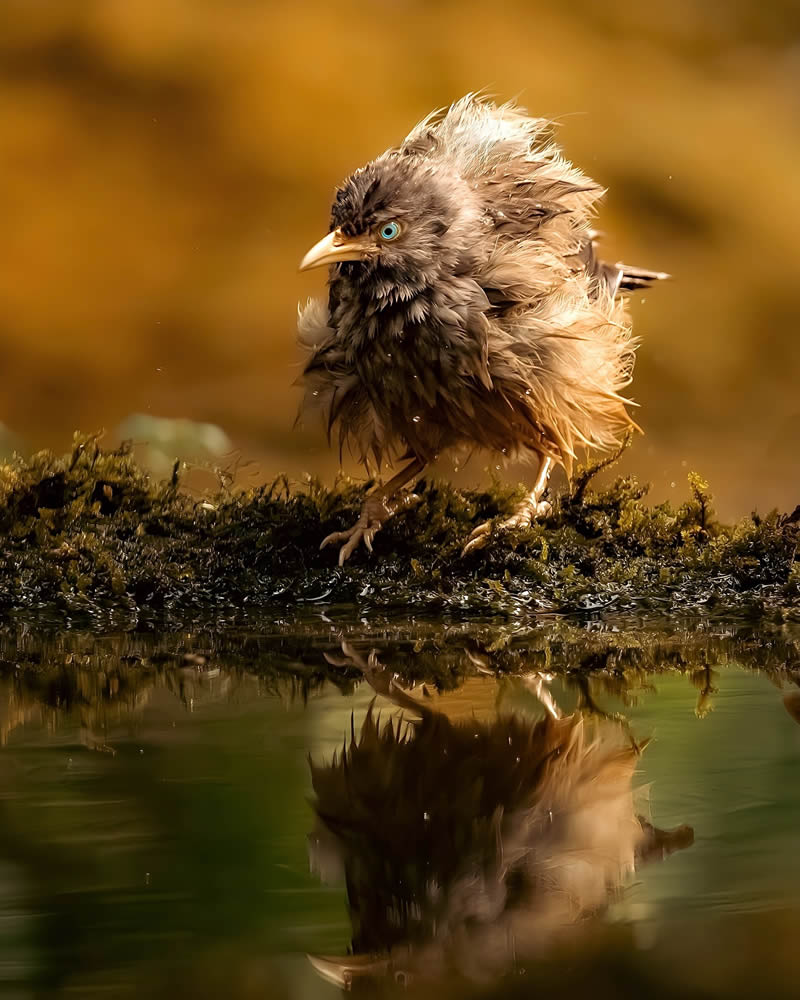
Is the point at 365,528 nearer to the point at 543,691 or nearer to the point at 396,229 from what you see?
the point at 396,229

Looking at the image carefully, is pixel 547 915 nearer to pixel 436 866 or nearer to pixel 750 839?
pixel 436 866

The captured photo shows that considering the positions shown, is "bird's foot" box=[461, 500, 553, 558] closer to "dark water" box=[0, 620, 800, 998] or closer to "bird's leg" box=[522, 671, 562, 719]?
"dark water" box=[0, 620, 800, 998]

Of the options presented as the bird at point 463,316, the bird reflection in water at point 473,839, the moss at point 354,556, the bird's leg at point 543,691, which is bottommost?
the bird reflection in water at point 473,839

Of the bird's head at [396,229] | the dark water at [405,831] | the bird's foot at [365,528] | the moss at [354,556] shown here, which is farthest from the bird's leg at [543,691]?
the bird's head at [396,229]

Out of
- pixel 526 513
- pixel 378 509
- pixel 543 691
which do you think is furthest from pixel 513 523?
pixel 543 691

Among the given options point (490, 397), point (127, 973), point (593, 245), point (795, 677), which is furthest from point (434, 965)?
point (593, 245)

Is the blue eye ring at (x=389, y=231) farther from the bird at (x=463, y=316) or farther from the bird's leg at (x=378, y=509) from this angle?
the bird's leg at (x=378, y=509)

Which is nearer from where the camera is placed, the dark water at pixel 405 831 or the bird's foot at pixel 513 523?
the dark water at pixel 405 831
